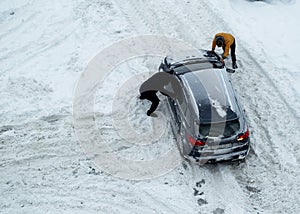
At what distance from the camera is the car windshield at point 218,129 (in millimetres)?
8234

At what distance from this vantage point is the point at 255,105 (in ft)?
34.6

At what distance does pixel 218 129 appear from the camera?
27.2 ft

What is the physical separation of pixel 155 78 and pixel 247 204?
428 cm

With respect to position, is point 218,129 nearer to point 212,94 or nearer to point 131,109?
point 212,94

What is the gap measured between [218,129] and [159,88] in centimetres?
246

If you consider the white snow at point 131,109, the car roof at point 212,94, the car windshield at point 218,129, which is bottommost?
the white snow at point 131,109

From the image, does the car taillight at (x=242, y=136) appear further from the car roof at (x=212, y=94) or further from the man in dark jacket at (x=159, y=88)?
the man in dark jacket at (x=159, y=88)

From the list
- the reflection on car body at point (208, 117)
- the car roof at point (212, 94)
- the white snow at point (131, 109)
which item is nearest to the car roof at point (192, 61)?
the reflection on car body at point (208, 117)

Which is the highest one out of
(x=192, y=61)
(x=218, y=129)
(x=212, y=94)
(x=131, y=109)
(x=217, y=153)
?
(x=192, y=61)

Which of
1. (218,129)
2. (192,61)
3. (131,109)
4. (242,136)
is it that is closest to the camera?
(218,129)

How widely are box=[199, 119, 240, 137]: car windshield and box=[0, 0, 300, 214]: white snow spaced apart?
1.22 m

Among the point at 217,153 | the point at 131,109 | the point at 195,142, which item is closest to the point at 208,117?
the point at 195,142

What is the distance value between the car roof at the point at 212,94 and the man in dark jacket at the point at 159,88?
43 cm

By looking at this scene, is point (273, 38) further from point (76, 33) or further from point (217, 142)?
point (76, 33)
